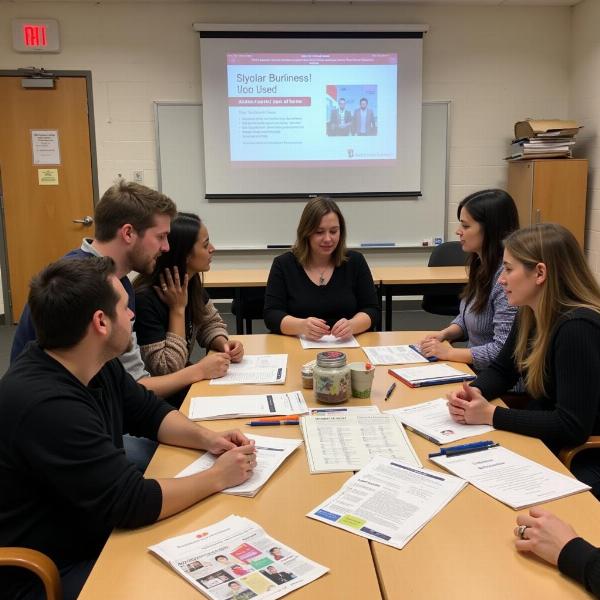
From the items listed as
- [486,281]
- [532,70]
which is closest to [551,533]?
[486,281]

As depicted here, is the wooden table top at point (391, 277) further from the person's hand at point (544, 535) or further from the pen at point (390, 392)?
the person's hand at point (544, 535)

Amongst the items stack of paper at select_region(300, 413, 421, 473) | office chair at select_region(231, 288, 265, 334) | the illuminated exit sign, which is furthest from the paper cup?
the illuminated exit sign

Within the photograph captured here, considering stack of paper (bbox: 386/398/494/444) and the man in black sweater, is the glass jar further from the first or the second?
the man in black sweater

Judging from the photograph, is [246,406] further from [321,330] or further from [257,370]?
[321,330]

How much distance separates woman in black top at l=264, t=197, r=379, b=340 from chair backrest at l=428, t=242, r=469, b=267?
65.4 inches

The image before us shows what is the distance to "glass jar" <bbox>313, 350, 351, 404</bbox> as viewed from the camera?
173cm

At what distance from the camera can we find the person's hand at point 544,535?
1014 millimetres

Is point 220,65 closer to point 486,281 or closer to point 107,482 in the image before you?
point 486,281

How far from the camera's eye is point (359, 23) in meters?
5.18

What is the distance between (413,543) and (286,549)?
0.23m

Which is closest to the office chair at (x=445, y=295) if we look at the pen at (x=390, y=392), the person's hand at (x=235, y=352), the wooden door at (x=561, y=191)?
the wooden door at (x=561, y=191)

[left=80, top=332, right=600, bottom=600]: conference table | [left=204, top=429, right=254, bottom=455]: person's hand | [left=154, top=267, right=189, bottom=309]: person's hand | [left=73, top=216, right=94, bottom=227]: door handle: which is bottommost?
[left=80, top=332, right=600, bottom=600]: conference table

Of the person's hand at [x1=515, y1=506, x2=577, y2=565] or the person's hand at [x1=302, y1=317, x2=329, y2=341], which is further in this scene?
the person's hand at [x1=302, y1=317, x2=329, y2=341]

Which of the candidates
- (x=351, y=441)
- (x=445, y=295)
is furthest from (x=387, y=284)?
(x=351, y=441)
